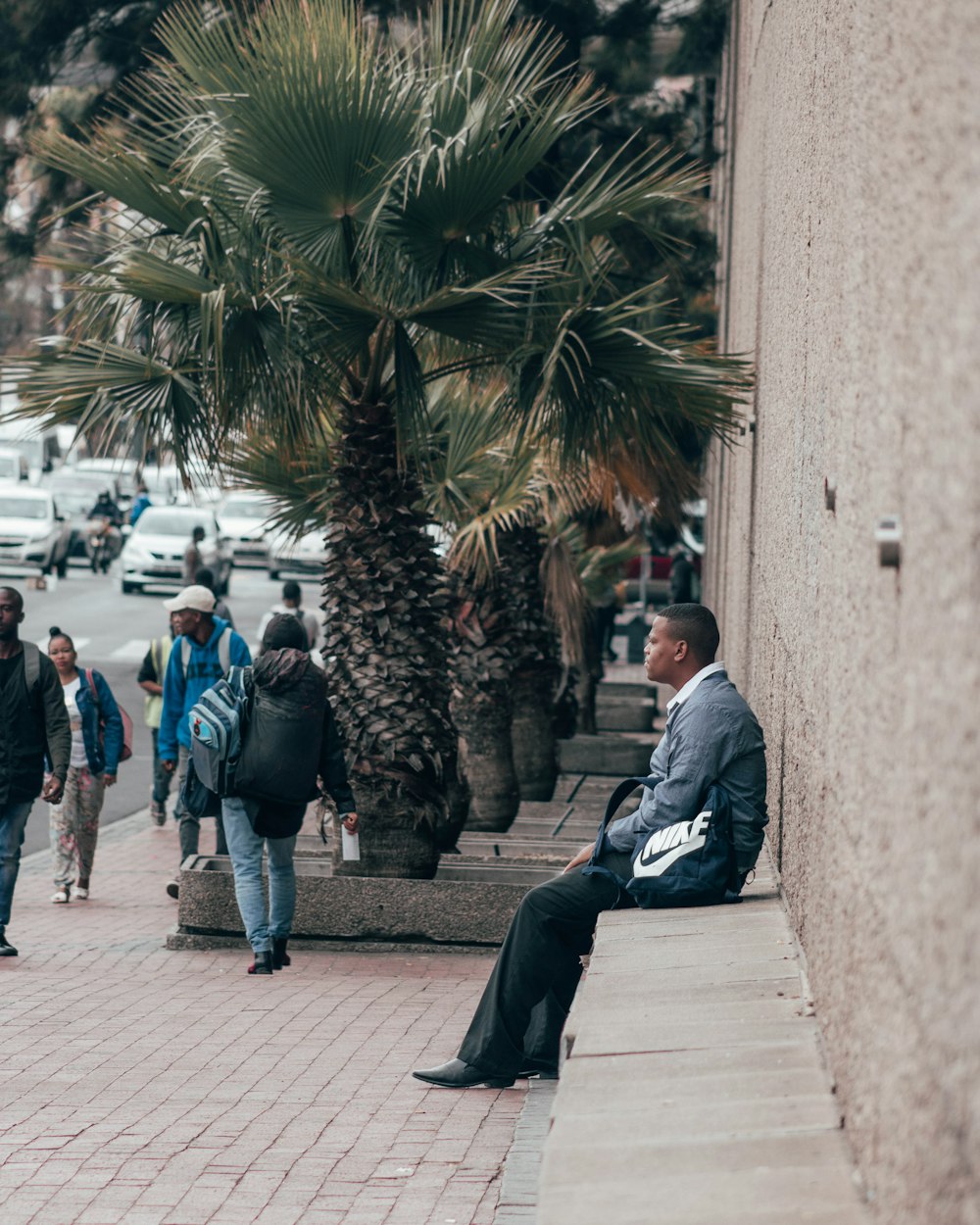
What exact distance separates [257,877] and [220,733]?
75 centimetres

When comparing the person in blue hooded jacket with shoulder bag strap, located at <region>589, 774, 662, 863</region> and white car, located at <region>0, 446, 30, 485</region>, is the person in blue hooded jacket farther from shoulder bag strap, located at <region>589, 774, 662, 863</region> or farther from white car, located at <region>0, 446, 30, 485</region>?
white car, located at <region>0, 446, 30, 485</region>

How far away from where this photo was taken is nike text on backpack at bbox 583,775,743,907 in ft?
18.6

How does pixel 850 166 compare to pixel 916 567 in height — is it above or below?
above

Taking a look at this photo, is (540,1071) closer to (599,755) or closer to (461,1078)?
(461,1078)

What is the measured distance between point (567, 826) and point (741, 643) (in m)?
2.89

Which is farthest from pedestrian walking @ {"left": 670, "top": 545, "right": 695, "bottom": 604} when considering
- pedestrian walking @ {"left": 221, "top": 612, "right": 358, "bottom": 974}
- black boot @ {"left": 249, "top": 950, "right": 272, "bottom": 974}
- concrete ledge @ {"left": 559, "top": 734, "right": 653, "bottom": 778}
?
black boot @ {"left": 249, "top": 950, "right": 272, "bottom": 974}

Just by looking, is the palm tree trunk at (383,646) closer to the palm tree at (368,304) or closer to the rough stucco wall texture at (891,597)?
the palm tree at (368,304)

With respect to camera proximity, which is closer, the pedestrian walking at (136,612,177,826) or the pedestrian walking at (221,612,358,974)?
the pedestrian walking at (221,612,358,974)

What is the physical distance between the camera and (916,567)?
2949 mm

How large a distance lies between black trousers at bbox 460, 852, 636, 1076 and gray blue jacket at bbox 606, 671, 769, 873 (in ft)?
0.84

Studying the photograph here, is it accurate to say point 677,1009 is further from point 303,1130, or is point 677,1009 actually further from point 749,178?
point 749,178

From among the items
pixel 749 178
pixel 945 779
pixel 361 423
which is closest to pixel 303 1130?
pixel 945 779

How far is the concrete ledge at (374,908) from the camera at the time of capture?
915cm

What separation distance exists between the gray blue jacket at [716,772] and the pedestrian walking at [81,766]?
5.72 meters
